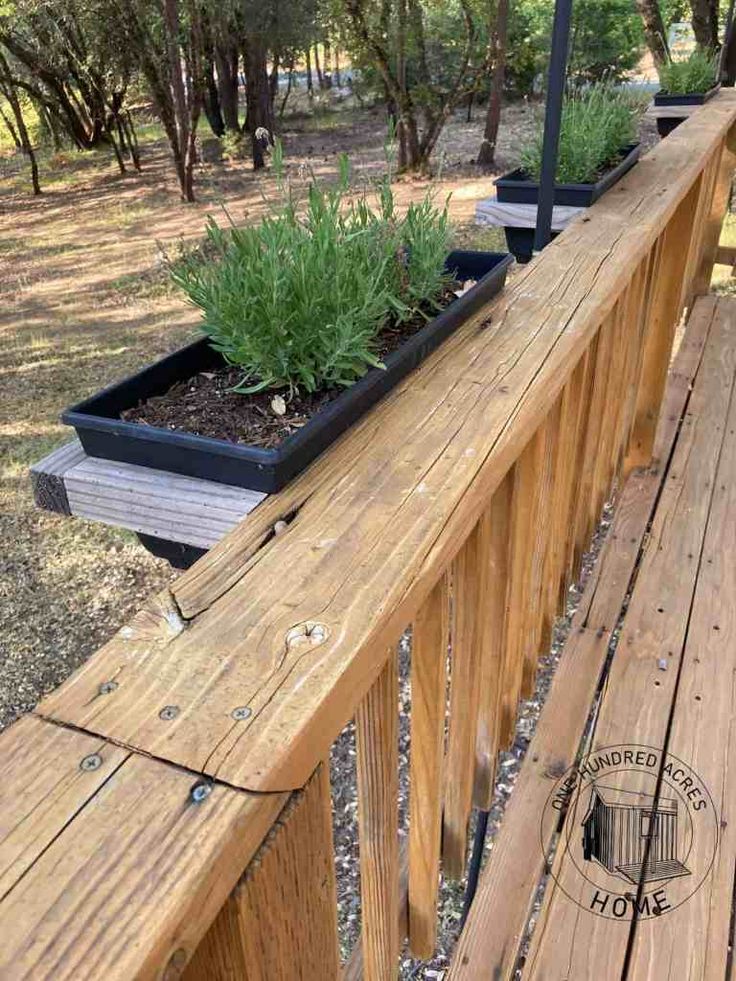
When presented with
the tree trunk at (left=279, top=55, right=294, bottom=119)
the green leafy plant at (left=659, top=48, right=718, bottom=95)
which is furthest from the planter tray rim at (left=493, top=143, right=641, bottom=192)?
the tree trunk at (left=279, top=55, right=294, bottom=119)

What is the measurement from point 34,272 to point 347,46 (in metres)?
4.92

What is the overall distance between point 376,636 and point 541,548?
0.90m

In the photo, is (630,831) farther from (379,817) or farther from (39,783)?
(39,783)

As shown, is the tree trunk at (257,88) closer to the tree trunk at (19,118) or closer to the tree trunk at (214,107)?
the tree trunk at (214,107)

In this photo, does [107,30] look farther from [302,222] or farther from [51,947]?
[51,947]

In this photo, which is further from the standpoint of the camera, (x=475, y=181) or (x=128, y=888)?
(x=475, y=181)

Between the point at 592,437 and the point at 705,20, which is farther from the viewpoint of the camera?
the point at 705,20

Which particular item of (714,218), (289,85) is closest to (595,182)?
(714,218)

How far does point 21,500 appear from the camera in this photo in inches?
164

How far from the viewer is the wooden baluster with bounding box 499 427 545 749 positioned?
123cm

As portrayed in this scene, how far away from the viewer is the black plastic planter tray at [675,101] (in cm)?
433

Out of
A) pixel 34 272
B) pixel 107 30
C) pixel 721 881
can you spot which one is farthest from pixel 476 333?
pixel 107 30

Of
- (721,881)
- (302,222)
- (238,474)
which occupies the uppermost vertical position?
(302,222)

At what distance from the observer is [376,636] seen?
656mm
